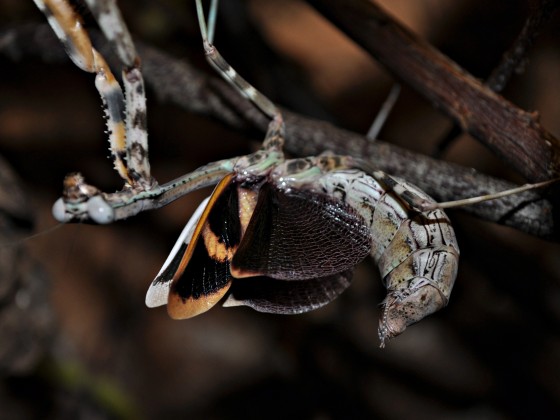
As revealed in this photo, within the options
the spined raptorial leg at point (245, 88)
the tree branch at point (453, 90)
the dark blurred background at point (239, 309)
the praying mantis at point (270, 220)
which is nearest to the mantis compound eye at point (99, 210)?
the praying mantis at point (270, 220)

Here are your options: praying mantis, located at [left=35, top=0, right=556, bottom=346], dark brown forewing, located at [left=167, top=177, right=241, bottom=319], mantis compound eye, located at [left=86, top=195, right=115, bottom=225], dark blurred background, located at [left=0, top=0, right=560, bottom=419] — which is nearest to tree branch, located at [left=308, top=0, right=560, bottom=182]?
praying mantis, located at [left=35, top=0, right=556, bottom=346]

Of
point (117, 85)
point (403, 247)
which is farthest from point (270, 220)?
point (117, 85)

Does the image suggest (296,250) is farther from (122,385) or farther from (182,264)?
(122,385)

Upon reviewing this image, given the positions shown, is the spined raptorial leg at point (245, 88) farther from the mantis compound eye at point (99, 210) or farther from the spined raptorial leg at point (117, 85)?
the mantis compound eye at point (99, 210)

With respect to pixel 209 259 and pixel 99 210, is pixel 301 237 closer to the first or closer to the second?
pixel 209 259

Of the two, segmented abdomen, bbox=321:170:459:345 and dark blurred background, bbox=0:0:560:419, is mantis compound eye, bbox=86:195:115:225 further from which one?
dark blurred background, bbox=0:0:560:419

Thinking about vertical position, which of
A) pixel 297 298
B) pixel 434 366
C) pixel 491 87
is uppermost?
pixel 491 87

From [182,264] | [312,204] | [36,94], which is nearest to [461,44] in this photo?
[312,204]
